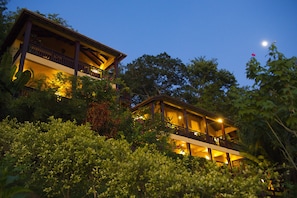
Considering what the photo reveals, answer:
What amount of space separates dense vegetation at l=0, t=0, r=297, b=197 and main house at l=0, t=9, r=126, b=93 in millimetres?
→ 3220

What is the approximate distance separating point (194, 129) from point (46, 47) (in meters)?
14.3

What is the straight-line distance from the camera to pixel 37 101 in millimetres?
10320

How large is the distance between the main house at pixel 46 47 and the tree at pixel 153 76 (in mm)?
13632

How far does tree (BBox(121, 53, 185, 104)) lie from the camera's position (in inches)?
1276

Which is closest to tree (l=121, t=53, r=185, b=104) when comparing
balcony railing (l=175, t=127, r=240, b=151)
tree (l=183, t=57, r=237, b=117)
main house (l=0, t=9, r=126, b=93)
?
tree (l=183, t=57, r=237, b=117)

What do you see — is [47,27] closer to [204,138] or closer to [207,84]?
[204,138]

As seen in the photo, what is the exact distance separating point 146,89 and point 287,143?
1025 inches

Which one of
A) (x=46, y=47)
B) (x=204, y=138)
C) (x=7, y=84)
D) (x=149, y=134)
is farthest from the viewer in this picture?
(x=204, y=138)

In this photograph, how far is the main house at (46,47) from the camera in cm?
1448

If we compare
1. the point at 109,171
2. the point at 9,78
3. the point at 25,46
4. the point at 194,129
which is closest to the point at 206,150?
the point at 194,129

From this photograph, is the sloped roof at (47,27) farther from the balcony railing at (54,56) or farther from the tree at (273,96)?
the tree at (273,96)

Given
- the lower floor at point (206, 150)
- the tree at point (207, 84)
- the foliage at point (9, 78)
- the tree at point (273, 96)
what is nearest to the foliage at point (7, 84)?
the foliage at point (9, 78)

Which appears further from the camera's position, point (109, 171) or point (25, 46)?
point (25, 46)

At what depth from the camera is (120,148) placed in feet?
20.2
